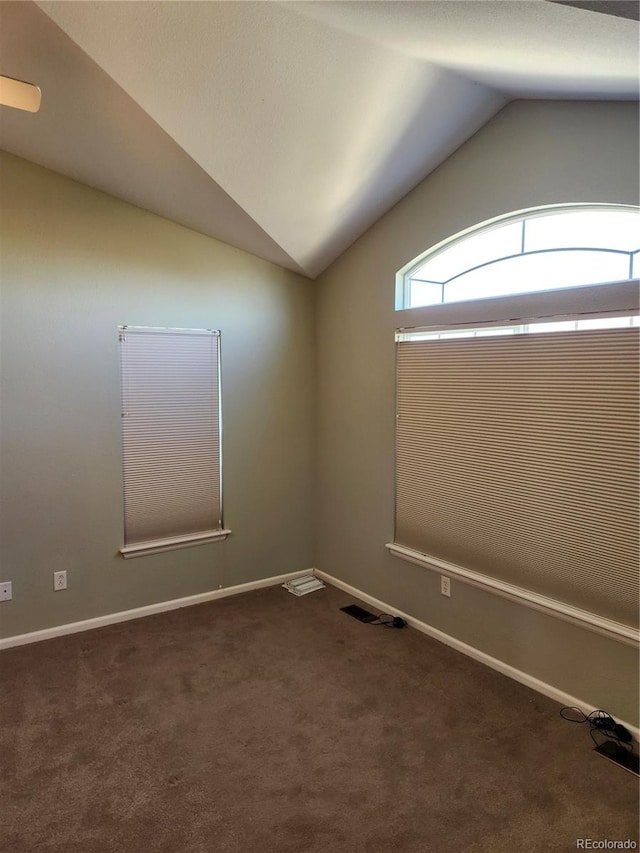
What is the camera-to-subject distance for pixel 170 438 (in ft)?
11.7

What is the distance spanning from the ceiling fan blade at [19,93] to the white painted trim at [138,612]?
271cm

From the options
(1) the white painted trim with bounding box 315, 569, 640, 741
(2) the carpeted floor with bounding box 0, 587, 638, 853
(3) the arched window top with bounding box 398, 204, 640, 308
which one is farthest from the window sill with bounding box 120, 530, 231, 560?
(3) the arched window top with bounding box 398, 204, 640, 308

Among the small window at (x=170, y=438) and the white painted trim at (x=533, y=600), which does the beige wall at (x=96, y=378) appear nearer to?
the small window at (x=170, y=438)

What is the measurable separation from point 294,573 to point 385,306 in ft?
6.90

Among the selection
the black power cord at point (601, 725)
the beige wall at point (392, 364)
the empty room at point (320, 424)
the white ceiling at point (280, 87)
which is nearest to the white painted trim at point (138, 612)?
the empty room at point (320, 424)

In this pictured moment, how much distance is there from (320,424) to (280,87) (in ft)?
7.61

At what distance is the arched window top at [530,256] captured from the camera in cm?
235

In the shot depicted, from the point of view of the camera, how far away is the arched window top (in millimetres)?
2354

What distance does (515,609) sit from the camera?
2.77 m

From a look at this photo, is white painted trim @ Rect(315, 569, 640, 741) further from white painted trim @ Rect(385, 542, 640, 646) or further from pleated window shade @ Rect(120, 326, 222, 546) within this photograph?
pleated window shade @ Rect(120, 326, 222, 546)

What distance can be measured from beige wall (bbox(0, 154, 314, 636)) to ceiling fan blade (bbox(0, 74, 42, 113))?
1.23 metres

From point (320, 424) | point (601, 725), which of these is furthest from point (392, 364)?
point (601, 725)

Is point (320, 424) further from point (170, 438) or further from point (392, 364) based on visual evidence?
point (170, 438)

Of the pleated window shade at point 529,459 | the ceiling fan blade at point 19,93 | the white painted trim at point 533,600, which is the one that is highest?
the ceiling fan blade at point 19,93
